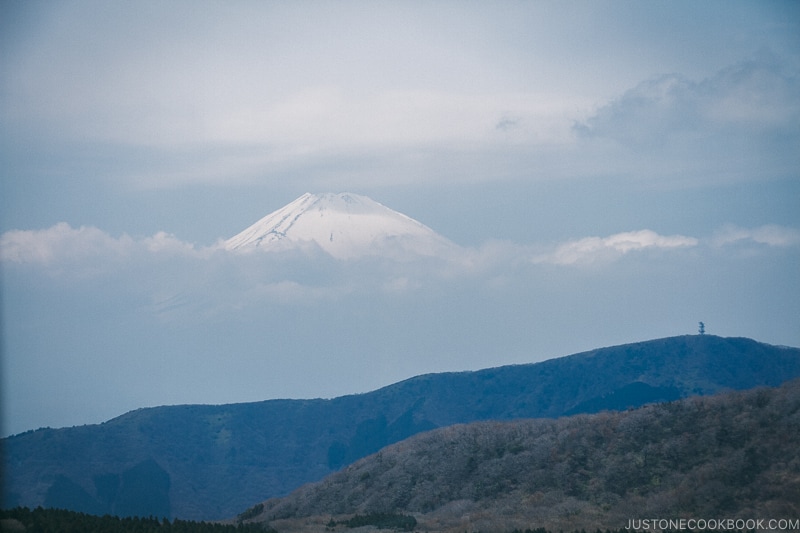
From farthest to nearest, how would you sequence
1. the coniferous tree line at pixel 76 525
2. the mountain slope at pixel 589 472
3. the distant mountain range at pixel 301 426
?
the distant mountain range at pixel 301 426, the mountain slope at pixel 589 472, the coniferous tree line at pixel 76 525

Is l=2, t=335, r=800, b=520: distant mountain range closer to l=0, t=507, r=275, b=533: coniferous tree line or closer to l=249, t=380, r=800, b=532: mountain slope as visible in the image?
l=249, t=380, r=800, b=532: mountain slope

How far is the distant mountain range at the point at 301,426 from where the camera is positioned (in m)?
71.8

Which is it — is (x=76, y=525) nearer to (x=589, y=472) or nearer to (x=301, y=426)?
(x=589, y=472)

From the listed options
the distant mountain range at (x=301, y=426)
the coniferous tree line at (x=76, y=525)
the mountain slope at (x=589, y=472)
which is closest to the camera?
the coniferous tree line at (x=76, y=525)

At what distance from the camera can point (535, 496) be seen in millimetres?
33312

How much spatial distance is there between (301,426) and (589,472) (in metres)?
60.5

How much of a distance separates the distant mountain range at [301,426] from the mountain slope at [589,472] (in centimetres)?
3258

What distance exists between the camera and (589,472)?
34.6 m

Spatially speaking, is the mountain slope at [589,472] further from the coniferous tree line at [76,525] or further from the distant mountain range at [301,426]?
the distant mountain range at [301,426]

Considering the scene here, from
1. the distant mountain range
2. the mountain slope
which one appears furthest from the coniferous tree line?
the distant mountain range

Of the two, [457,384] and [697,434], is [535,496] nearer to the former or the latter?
[697,434]

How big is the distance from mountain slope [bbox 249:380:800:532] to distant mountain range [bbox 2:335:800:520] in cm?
3258

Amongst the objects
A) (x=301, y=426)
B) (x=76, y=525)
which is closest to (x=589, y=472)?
(x=76, y=525)

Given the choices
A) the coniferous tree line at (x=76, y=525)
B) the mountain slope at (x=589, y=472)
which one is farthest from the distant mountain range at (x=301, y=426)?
the coniferous tree line at (x=76, y=525)
